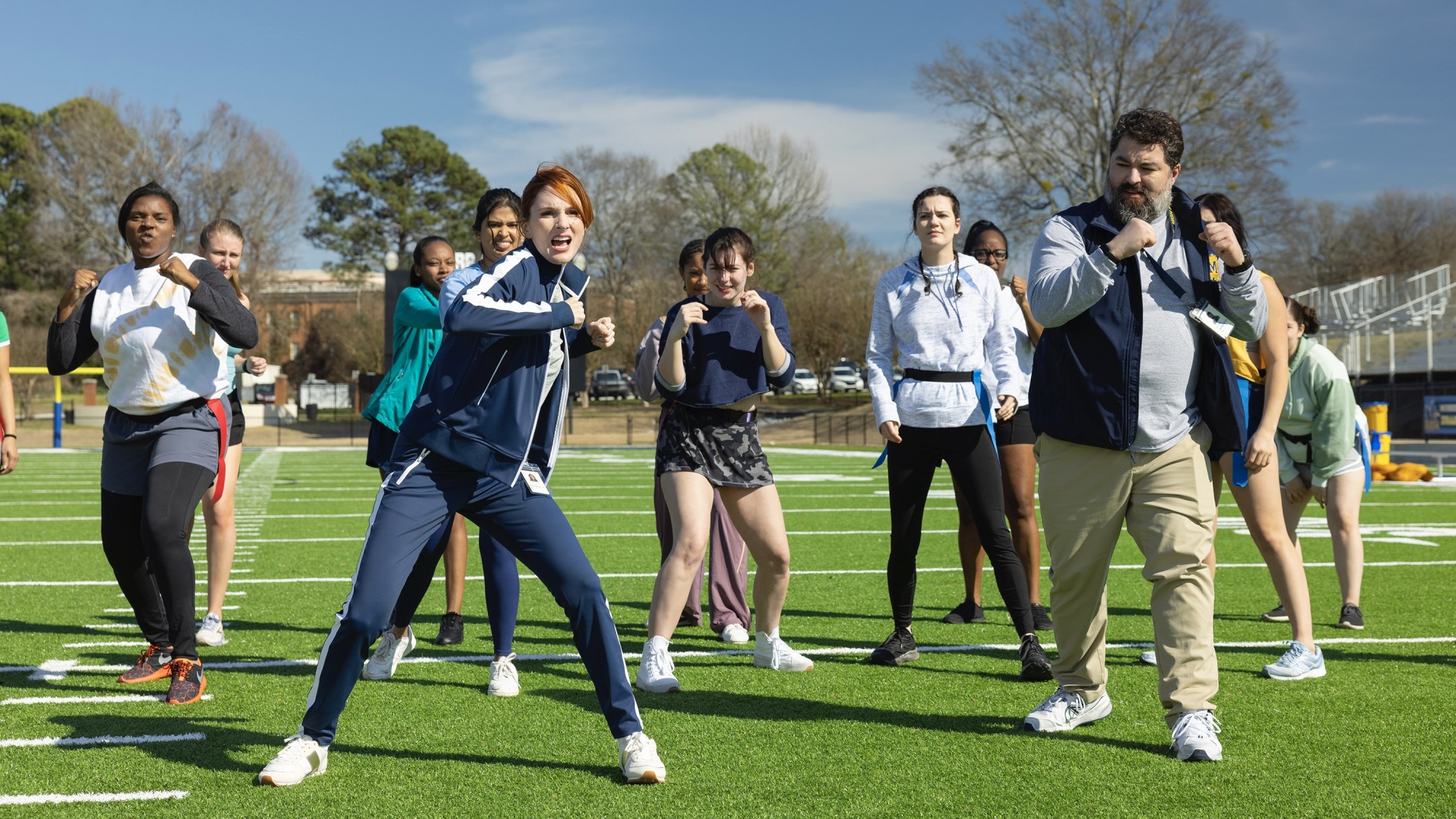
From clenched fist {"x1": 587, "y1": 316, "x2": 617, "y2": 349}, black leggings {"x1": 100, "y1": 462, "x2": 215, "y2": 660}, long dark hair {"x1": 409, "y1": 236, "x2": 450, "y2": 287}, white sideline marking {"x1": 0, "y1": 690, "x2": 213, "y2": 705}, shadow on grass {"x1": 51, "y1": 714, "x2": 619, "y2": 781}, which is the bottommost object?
white sideline marking {"x1": 0, "y1": 690, "x2": 213, "y2": 705}

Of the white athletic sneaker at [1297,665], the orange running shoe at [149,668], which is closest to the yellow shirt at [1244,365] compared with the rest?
the white athletic sneaker at [1297,665]

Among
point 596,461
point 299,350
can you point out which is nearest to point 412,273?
point 596,461

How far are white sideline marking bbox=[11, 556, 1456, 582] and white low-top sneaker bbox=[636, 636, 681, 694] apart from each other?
305 centimetres

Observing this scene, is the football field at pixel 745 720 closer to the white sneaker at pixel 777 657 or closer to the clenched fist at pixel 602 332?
the white sneaker at pixel 777 657

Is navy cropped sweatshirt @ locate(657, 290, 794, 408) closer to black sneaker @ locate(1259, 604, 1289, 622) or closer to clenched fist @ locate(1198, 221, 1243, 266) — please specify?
clenched fist @ locate(1198, 221, 1243, 266)

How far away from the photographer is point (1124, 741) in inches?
157

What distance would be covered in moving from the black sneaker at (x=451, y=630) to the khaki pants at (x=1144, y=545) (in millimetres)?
2987

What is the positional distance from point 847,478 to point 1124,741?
13854mm

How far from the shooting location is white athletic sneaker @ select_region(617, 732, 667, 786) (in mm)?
3475

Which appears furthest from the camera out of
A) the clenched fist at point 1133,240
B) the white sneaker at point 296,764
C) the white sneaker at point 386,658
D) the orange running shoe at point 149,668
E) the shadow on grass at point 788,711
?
the white sneaker at point 386,658

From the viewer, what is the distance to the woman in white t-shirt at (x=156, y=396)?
4586 millimetres

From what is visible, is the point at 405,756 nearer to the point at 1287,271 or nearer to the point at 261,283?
the point at 261,283

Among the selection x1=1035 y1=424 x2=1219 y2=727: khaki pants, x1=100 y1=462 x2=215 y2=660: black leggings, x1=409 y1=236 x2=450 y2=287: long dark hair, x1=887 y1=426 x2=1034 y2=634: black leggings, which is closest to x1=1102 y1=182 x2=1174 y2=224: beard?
x1=1035 y1=424 x2=1219 y2=727: khaki pants

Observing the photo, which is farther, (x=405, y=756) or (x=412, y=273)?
(x=412, y=273)
